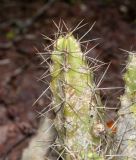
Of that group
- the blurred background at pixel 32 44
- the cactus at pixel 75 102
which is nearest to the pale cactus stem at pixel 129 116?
the cactus at pixel 75 102

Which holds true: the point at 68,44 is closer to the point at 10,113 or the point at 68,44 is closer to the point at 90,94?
the point at 90,94

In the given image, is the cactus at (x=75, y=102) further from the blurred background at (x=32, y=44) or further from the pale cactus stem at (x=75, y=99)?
the blurred background at (x=32, y=44)

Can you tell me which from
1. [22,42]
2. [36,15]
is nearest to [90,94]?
[22,42]

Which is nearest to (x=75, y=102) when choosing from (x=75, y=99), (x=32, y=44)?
(x=75, y=99)

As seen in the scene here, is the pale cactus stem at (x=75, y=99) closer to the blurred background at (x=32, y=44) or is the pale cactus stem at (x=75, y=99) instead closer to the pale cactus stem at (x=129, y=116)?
the pale cactus stem at (x=129, y=116)

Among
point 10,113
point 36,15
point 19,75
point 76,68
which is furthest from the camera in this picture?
point 36,15

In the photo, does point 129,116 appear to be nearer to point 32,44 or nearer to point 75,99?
point 75,99

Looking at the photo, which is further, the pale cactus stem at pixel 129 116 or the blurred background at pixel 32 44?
the blurred background at pixel 32 44
